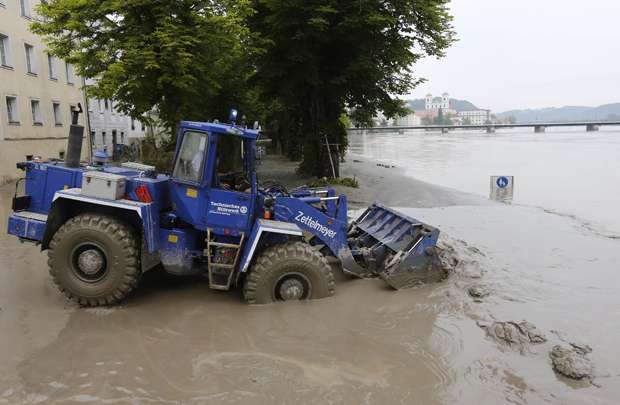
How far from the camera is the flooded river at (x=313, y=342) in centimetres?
456

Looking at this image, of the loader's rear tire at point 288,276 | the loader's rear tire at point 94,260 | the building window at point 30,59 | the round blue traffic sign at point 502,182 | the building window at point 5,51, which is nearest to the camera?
the loader's rear tire at point 94,260

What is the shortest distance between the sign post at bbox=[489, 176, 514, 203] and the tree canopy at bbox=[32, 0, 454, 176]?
5.32m

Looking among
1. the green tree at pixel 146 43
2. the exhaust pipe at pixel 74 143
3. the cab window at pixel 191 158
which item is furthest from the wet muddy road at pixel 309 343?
the green tree at pixel 146 43

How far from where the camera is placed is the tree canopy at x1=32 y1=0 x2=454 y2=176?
13781 mm

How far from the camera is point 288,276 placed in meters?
6.53

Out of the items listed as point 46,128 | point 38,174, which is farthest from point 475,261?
point 46,128

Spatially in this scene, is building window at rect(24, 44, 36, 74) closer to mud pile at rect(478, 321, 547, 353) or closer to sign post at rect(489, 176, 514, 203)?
sign post at rect(489, 176, 514, 203)

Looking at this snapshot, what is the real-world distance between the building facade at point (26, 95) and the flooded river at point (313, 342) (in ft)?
51.5

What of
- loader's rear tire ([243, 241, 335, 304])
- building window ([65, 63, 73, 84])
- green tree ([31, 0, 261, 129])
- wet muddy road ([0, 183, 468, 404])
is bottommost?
wet muddy road ([0, 183, 468, 404])

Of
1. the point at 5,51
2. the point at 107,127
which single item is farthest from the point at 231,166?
the point at 107,127

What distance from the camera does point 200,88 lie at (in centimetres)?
1638

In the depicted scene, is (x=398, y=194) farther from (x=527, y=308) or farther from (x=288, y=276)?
(x=288, y=276)

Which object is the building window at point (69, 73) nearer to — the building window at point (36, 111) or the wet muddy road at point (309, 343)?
the building window at point (36, 111)

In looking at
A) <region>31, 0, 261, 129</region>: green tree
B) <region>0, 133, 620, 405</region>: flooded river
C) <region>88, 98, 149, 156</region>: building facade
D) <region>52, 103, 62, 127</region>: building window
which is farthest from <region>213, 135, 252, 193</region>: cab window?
<region>88, 98, 149, 156</region>: building facade
